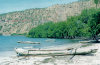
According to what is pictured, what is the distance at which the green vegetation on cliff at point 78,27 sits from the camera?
5147 cm

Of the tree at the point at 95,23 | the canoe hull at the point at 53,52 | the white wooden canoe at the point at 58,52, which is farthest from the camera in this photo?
the tree at the point at 95,23

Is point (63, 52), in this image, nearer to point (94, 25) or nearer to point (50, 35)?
point (94, 25)

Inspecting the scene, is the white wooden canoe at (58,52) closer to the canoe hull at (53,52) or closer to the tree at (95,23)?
the canoe hull at (53,52)

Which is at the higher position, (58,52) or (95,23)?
(95,23)

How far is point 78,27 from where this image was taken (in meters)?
90.7

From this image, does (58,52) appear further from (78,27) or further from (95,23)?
(78,27)

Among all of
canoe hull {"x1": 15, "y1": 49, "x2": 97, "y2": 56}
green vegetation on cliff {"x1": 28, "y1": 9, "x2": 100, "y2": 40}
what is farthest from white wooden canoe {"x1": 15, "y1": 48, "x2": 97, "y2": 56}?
green vegetation on cliff {"x1": 28, "y1": 9, "x2": 100, "y2": 40}

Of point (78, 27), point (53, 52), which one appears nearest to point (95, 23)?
point (53, 52)

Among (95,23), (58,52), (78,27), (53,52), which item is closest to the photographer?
(58,52)

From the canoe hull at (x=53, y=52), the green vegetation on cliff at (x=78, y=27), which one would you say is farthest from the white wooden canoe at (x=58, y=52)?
the green vegetation on cliff at (x=78, y=27)

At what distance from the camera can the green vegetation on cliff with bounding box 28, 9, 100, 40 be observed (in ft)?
169

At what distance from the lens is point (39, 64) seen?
19.5 meters

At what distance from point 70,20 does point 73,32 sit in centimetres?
1452

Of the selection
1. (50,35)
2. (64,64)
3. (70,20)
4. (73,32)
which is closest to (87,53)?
(64,64)
